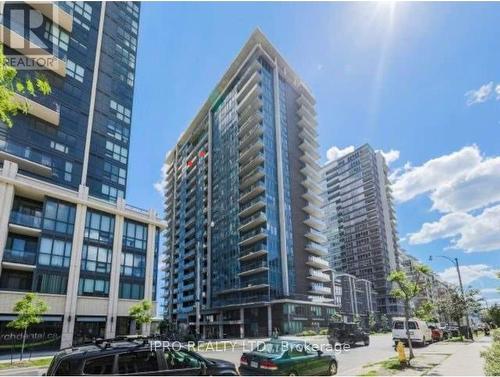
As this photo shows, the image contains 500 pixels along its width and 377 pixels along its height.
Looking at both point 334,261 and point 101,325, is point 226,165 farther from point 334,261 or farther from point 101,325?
point 334,261

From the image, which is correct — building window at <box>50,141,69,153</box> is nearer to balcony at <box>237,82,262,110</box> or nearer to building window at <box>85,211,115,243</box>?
building window at <box>85,211,115,243</box>

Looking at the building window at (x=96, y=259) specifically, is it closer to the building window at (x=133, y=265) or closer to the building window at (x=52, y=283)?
the building window at (x=133, y=265)

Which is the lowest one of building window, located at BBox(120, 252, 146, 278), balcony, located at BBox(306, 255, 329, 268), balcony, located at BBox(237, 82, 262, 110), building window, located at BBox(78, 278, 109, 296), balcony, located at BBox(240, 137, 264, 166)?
building window, located at BBox(78, 278, 109, 296)

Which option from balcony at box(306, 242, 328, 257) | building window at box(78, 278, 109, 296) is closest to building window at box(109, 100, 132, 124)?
building window at box(78, 278, 109, 296)

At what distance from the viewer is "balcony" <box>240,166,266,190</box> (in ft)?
215

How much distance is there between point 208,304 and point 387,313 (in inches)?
2703

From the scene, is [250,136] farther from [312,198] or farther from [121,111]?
[121,111]

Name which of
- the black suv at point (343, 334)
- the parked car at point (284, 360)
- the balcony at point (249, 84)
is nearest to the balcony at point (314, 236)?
the balcony at point (249, 84)

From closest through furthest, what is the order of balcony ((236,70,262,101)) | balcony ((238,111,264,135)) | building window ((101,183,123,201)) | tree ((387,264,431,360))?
tree ((387,264,431,360)), building window ((101,183,123,201)), balcony ((238,111,264,135)), balcony ((236,70,262,101))

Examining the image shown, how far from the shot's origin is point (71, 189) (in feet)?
123

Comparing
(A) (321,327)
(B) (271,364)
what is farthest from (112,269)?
(A) (321,327)

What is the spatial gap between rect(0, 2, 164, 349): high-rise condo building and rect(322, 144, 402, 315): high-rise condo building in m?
92.4

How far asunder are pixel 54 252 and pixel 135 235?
8.92m

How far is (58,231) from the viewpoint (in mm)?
33250
